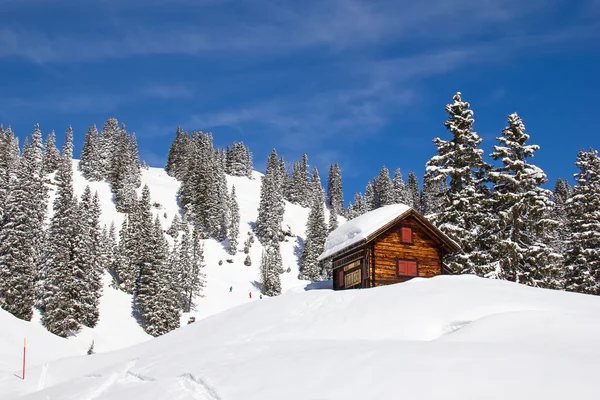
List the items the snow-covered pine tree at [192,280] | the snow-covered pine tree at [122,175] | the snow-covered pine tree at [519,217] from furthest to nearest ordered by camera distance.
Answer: the snow-covered pine tree at [122,175]
the snow-covered pine tree at [192,280]
the snow-covered pine tree at [519,217]

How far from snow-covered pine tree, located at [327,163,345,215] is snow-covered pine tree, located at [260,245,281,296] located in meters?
52.3

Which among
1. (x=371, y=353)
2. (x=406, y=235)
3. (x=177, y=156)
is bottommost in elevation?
(x=371, y=353)

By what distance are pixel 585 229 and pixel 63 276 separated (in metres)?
46.2

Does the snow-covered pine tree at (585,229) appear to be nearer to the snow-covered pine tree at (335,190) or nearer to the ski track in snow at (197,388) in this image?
the ski track in snow at (197,388)

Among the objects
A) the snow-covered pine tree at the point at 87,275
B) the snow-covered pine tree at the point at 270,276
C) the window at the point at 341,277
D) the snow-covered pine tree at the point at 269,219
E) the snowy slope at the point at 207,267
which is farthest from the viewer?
the snow-covered pine tree at the point at 269,219

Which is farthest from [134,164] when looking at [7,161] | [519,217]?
[519,217]

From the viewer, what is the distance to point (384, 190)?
120812 mm

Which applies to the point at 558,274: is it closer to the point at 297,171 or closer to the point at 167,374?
the point at 167,374

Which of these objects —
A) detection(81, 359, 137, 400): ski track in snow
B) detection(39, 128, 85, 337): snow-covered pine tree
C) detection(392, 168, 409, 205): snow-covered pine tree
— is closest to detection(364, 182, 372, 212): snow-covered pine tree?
detection(392, 168, 409, 205): snow-covered pine tree

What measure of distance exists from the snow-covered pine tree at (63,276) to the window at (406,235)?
34259 millimetres

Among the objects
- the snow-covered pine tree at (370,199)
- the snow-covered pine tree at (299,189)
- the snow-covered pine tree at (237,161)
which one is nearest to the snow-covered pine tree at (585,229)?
the snow-covered pine tree at (370,199)

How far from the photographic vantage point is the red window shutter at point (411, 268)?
3466 cm

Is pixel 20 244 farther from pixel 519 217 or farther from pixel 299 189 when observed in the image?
pixel 299 189

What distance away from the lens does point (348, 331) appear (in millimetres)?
20188
